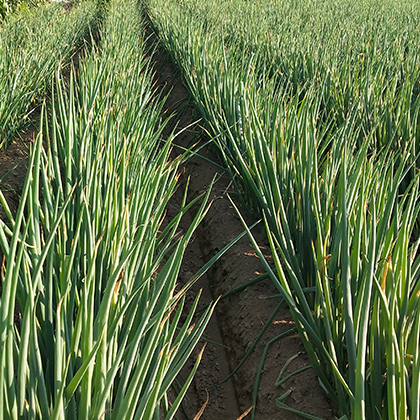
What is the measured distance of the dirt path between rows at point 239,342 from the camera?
49.0 inches

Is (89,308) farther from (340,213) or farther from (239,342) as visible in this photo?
(239,342)

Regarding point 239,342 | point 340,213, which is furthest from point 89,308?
point 239,342

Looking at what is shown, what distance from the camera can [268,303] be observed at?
5.11 feet

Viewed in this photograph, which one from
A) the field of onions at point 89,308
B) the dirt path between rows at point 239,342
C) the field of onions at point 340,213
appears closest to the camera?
the field of onions at point 89,308

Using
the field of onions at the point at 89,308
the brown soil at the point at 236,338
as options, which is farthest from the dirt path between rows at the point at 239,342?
the field of onions at the point at 89,308

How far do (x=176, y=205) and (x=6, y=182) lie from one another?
897 millimetres

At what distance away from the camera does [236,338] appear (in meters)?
1.60

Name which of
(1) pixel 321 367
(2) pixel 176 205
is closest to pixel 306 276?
(1) pixel 321 367

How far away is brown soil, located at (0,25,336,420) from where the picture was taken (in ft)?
4.09

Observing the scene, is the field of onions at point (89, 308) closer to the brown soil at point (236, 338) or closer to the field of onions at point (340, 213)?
the brown soil at point (236, 338)

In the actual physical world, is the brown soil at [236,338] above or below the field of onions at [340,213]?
below

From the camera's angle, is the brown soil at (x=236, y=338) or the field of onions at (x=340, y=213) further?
the brown soil at (x=236, y=338)

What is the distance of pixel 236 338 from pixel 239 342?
0.03 metres

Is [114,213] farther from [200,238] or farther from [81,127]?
[200,238]
